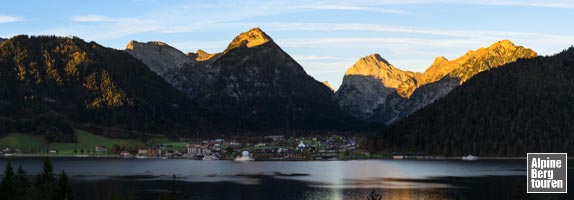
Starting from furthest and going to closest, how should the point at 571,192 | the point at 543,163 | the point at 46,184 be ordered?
1. the point at 571,192
2. the point at 46,184
3. the point at 543,163

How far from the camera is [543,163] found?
11762 cm

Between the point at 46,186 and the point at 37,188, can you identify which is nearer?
the point at 46,186

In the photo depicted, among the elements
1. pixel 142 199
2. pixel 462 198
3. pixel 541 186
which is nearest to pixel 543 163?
pixel 541 186

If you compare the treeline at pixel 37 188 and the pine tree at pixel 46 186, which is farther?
the pine tree at pixel 46 186

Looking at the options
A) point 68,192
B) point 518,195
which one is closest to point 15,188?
point 68,192

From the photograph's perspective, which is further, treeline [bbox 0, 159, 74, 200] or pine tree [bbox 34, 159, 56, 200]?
pine tree [bbox 34, 159, 56, 200]

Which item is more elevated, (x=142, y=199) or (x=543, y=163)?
(x=543, y=163)

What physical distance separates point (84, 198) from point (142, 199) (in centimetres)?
1570

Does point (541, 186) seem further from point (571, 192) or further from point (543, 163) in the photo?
point (571, 192)

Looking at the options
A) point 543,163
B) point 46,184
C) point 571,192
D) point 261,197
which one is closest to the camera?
point 543,163

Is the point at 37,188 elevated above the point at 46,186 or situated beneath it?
situated beneath

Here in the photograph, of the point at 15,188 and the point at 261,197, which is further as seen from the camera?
the point at 261,197

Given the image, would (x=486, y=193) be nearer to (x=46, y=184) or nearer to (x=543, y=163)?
(x=543, y=163)

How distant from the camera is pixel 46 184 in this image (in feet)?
412
